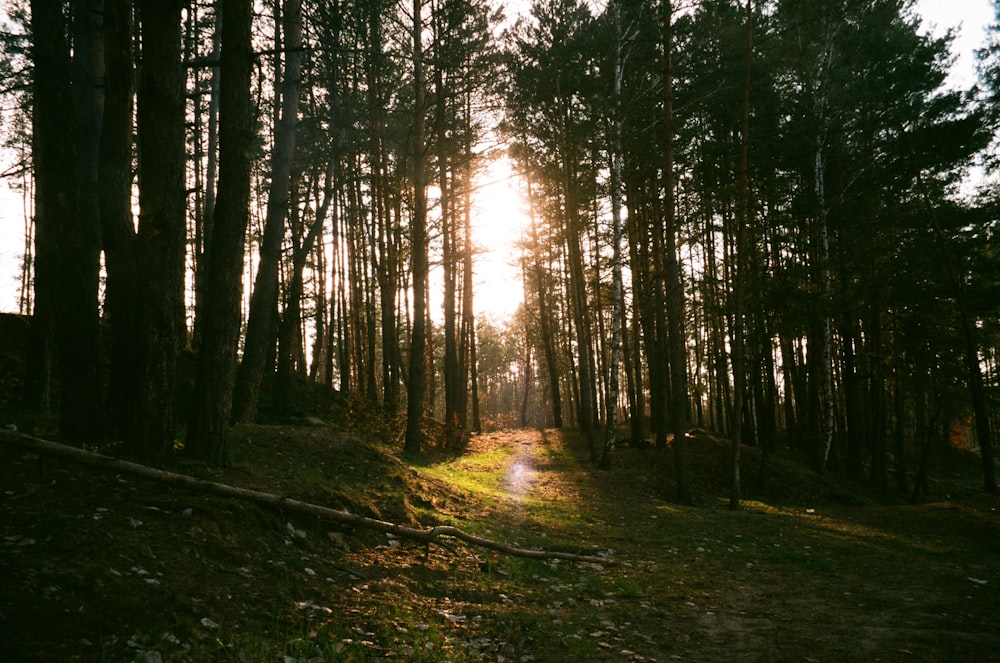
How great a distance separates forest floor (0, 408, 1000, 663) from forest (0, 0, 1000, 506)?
1.57m

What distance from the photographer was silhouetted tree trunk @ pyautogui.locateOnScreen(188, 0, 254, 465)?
22.4ft

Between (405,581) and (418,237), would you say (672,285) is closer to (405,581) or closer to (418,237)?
(418,237)

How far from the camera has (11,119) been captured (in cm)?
2141

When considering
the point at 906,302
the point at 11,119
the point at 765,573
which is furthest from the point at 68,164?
the point at 906,302

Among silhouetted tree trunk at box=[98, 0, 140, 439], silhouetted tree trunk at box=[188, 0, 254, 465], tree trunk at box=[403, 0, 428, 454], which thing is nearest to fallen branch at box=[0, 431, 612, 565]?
silhouetted tree trunk at box=[98, 0, 140, 439]

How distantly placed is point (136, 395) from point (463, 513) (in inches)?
223

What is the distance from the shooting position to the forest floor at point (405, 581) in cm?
380

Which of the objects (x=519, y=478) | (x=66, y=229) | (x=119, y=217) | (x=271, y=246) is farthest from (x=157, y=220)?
(x=519, y=478)

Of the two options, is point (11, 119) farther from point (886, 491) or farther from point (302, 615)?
point (886, 491)

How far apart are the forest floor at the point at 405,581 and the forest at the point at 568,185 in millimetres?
1566

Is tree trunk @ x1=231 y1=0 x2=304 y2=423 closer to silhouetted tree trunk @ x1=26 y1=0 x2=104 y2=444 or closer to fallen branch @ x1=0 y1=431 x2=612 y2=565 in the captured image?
silhouetted tree trunk @ x1=26 y1=0 x2=104 y2=444

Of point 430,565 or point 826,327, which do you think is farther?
point 826,327

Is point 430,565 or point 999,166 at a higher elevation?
point 999,166

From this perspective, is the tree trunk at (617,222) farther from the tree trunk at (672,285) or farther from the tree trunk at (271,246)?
the tree trunk at (271,246)
